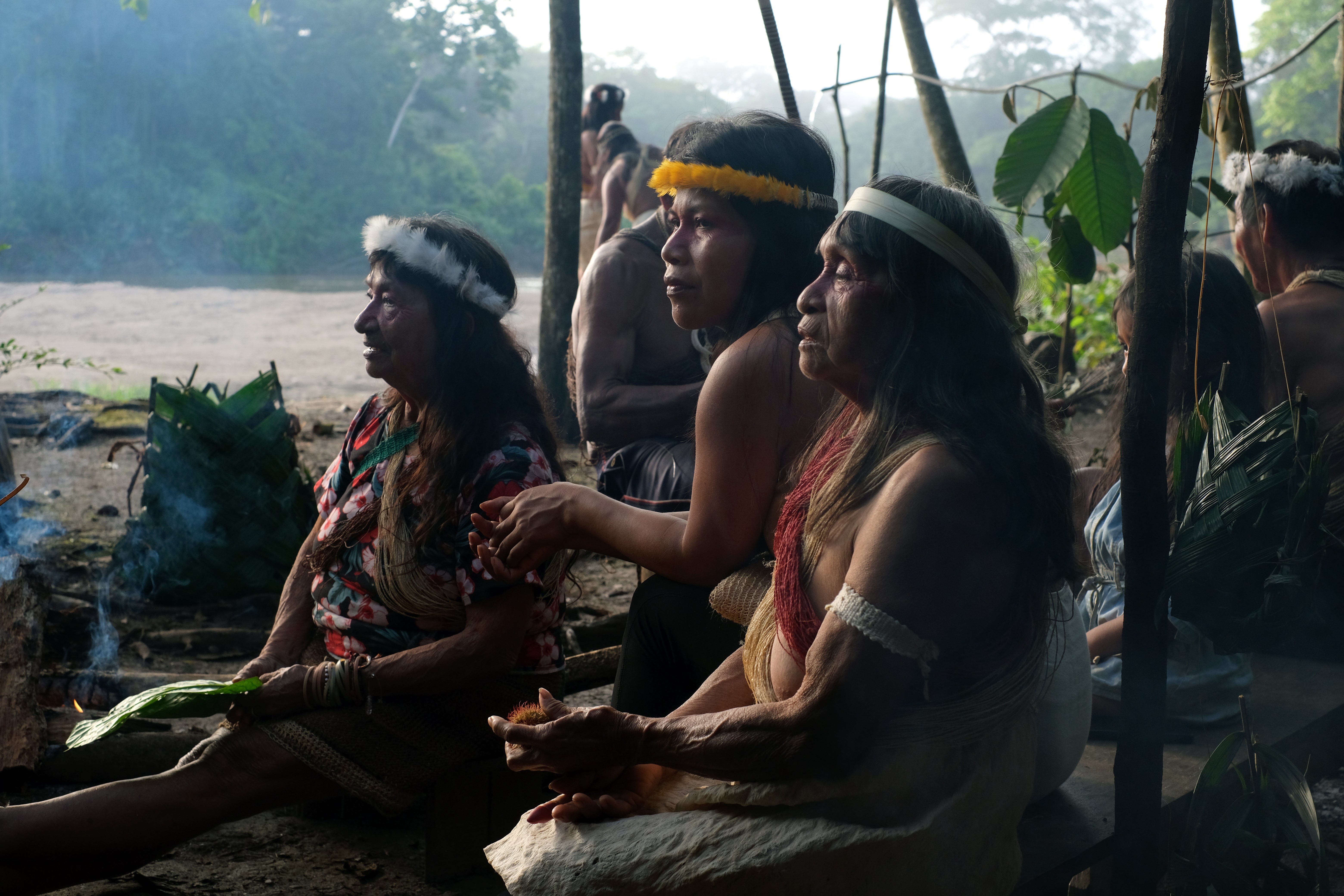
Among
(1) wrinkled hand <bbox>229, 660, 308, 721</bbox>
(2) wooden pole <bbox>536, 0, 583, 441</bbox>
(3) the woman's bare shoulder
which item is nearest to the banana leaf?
(1) wrinkled hand <bbox>229, 660, 308, 721</bbox>

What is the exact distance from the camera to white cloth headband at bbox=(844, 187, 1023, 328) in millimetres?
1702

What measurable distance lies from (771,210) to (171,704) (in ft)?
6.09

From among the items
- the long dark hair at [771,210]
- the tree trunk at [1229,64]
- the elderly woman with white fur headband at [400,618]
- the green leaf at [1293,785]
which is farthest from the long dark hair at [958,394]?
the tree trunk at [1229,64]

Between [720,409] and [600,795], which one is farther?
[720,409]

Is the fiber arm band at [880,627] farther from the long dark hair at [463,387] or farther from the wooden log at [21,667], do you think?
the wooden log at [21,667]

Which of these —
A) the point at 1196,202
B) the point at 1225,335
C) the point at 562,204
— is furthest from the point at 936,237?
the point at 562,204

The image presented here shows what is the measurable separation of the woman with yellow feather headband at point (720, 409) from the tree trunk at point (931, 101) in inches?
142

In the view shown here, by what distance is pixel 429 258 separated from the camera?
2830 millimetres

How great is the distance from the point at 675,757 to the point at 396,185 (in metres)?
31.8

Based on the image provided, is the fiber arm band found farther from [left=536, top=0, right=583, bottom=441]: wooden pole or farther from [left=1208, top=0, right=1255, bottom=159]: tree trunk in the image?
[left=536, top=0, right=583, bottom=441]: wooden pole

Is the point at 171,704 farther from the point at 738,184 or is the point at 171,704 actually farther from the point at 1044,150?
the point at 1044,150

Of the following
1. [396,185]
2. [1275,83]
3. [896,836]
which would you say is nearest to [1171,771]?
[896,836]

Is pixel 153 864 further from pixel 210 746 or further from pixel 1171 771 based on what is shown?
pixel 1171 771

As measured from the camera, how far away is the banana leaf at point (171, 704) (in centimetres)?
257
